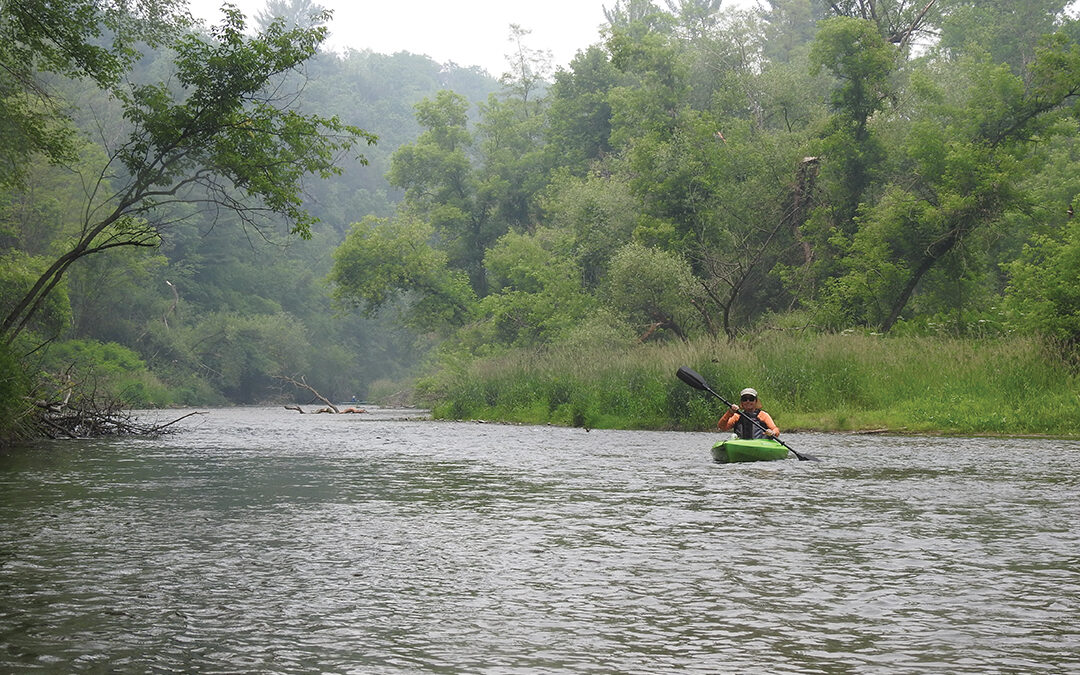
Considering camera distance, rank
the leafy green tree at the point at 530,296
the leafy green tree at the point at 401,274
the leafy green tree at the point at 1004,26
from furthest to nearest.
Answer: the leafy green tree at the point at 401,274, the leafy green tree at the point at 1004,26, the leafy green tree at the point at 530,296

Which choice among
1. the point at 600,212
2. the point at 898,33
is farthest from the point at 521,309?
the point at 898,33

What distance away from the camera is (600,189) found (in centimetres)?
4753

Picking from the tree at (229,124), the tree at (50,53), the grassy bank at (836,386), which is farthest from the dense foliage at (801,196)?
the tree at (50,53)

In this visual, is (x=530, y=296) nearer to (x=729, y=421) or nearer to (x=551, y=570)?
(x=729, y=421)

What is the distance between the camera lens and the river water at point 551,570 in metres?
5.62

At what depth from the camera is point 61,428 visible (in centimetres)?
2300

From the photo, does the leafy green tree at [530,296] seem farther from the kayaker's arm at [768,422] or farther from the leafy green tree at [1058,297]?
the kayaker's arm at [768,422]

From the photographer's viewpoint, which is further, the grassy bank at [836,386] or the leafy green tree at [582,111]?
the leafy green tree at [582,111]

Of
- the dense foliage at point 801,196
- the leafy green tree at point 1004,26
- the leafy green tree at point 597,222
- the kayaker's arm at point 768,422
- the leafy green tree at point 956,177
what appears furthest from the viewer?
the leafy green tree at point 1004,26

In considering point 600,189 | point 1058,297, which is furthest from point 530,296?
point 1058,297

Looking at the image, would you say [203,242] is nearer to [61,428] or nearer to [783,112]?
[783,112]

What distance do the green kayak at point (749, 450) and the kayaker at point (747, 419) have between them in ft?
3.26

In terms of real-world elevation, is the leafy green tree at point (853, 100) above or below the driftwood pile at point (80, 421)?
above

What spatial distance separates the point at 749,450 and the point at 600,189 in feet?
105
